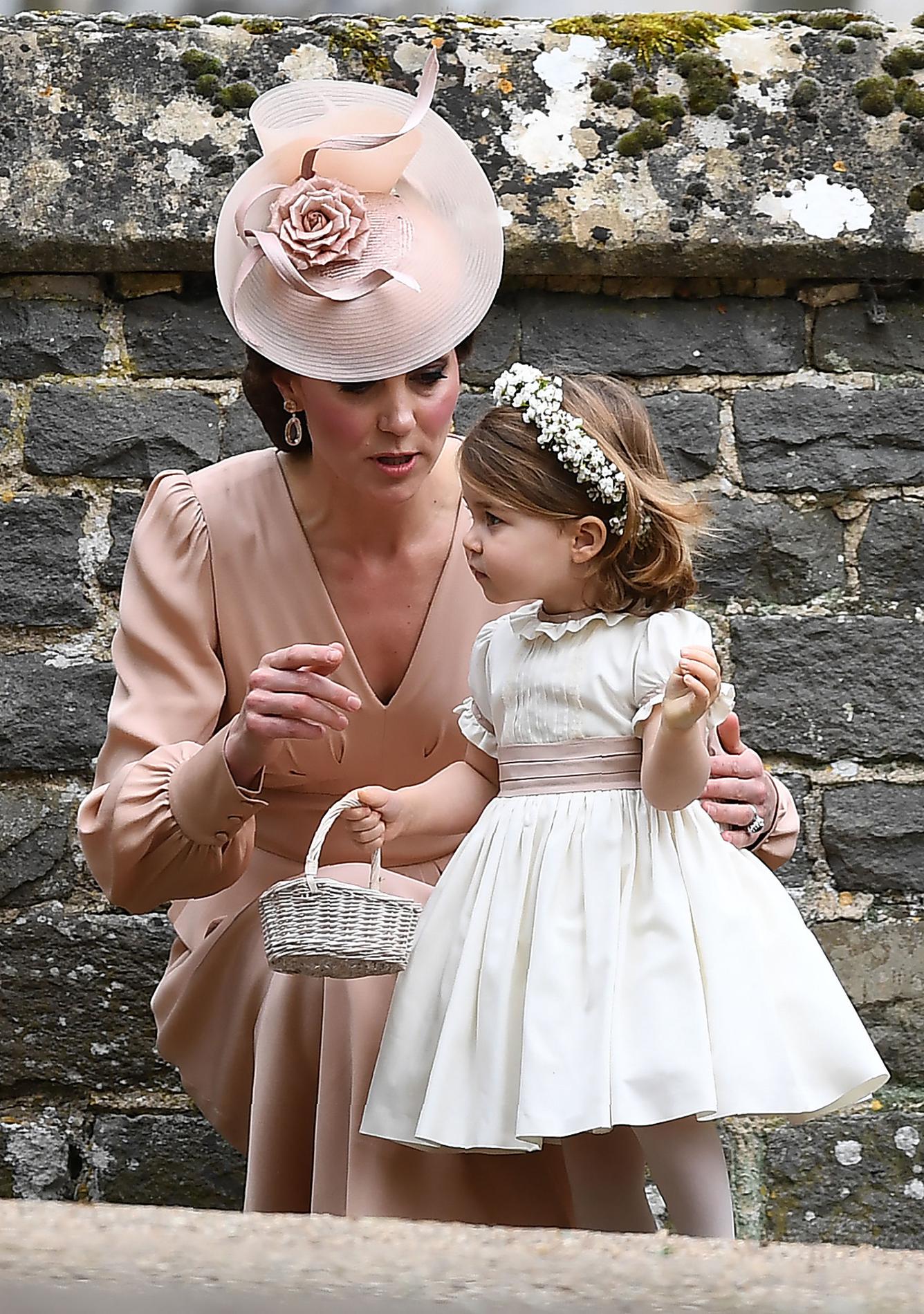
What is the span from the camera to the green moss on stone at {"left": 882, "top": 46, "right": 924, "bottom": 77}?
2.56 meters

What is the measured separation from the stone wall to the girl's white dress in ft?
2.65

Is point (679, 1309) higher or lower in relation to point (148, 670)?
lower

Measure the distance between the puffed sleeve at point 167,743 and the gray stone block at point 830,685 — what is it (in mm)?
887

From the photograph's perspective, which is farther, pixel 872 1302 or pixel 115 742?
pixel 115 742

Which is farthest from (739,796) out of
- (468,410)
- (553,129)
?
(553,129)

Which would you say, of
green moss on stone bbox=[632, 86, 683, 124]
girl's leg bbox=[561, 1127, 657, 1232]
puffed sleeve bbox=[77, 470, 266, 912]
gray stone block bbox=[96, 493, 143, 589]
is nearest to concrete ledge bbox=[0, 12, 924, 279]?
green moss on stone bbox=[632, 86, 683, 124]

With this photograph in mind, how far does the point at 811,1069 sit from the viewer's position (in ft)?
5.22

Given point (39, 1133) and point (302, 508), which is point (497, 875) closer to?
point (302, 508)

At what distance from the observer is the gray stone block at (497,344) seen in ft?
8.48

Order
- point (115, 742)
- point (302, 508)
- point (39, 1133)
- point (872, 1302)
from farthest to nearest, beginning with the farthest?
1. point (39, 1133)
2. point (302, 508)
3. point (115, 742)
4. point (872, 1302)

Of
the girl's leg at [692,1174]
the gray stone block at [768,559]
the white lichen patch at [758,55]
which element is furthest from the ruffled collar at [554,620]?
Result: the white lichen patch at [758,55]

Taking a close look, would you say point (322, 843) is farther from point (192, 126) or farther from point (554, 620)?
point (192, 126)

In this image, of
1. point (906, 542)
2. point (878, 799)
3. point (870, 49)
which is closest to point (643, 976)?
point (878, 799)

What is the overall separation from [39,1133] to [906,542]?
64.2 inches
